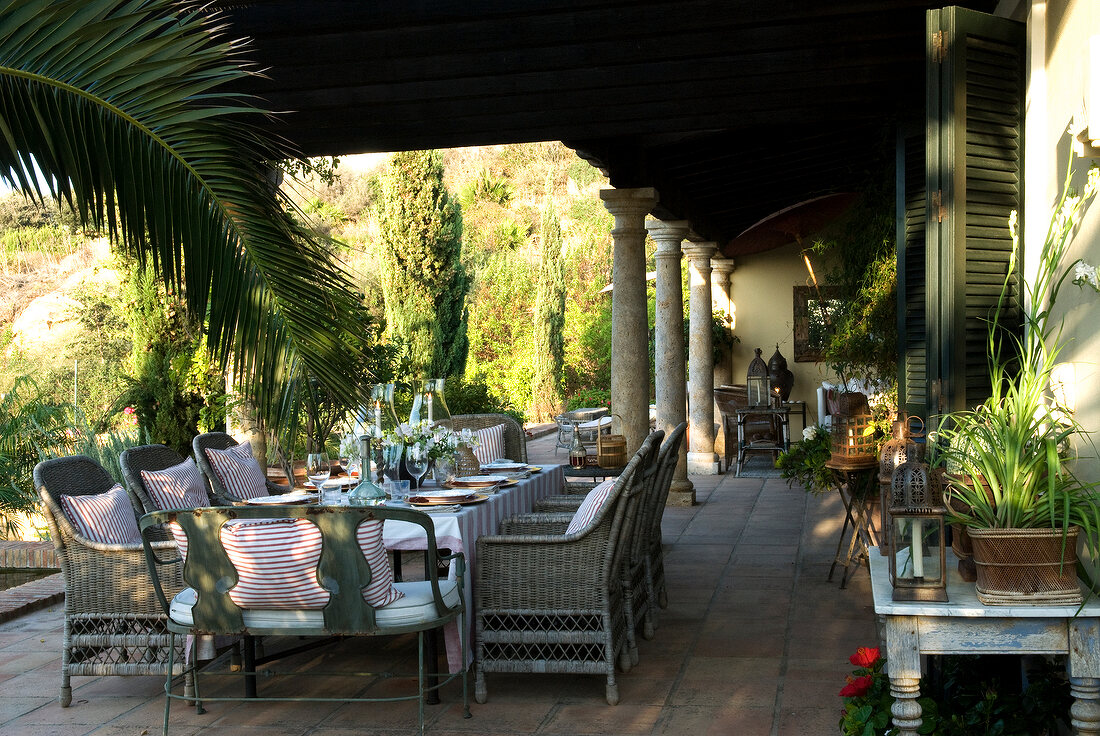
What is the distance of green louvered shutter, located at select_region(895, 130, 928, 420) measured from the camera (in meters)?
5.04

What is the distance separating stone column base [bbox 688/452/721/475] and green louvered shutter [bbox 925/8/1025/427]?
7.34 m

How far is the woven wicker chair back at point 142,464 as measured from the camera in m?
4.61

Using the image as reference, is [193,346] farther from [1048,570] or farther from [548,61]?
[1048,570]

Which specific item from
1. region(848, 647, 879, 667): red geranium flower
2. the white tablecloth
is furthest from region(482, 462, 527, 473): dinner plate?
region(848, 647, 879, 667): red geranium flower

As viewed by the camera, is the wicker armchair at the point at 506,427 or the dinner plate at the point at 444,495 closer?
the dinner plate at the point at 444,495

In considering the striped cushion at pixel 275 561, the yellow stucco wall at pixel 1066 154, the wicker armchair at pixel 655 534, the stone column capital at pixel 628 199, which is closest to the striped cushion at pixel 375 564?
the striped cushion at pixel 275 561

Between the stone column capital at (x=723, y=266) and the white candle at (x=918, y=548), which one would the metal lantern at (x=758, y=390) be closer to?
the stone column capital at (x=723, y=266)

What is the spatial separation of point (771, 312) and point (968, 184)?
32.2 ft

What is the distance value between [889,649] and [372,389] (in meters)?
2.74

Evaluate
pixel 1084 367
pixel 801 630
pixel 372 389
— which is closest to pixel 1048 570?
pixel 1084 367

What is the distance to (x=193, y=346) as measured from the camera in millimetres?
10008

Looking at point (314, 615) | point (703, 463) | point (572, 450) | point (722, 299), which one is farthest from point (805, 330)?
point (314, 615)

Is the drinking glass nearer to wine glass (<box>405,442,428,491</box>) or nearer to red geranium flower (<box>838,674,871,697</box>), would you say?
wine glass (<box>405,442,428,491</box>)

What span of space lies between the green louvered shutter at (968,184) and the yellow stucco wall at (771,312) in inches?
376
